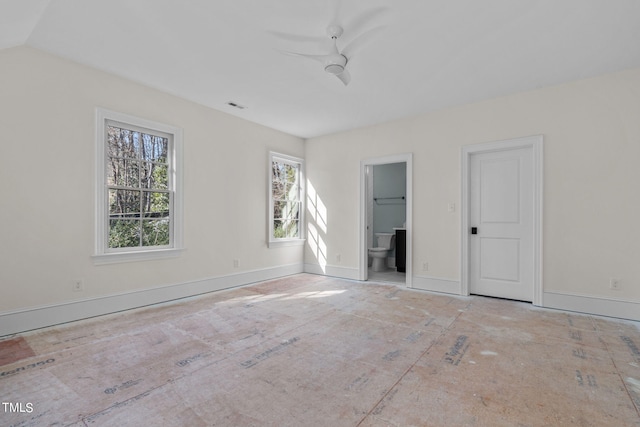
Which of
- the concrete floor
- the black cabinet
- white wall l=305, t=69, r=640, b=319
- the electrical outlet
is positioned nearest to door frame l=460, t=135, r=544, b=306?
white wall l=305, t=69, r=640, b=319

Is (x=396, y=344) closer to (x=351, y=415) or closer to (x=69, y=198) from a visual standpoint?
(x=351, y=415)

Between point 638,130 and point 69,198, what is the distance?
235 inches

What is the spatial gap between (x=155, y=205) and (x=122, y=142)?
825 millimetres

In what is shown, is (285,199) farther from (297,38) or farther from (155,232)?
→ (297,38)

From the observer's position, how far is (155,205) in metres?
3.94

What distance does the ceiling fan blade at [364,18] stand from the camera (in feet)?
7.74

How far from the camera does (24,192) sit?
9.56ft

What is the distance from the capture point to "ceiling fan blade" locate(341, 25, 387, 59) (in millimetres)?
2617

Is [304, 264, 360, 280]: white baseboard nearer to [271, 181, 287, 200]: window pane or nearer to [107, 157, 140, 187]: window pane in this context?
[271, 181, 287, 200]: window pane

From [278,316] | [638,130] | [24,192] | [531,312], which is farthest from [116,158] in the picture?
[638,130]

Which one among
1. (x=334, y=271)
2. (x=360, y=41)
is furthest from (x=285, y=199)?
(x=360, y=41)

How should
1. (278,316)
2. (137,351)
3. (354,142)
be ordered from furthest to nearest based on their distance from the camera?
(354,142), (278,316), (137,351)

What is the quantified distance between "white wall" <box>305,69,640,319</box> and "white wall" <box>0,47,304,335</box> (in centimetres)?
325

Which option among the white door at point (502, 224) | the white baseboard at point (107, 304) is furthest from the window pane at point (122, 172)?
the white door at point (502, 224)
